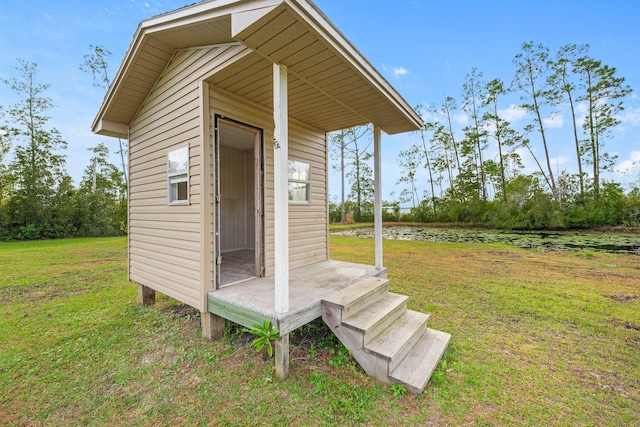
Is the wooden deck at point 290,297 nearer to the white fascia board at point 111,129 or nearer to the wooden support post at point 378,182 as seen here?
the wooden support post at point 378,182

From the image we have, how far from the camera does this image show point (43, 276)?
5.56 metres

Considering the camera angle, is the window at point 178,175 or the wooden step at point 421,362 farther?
the window at point 178,175

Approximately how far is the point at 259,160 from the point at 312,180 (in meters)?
1.24

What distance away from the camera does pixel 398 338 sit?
2377 millimetres

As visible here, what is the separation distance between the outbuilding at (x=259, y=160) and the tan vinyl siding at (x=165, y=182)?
0.02m

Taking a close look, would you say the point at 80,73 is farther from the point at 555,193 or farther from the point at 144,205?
the point at 555,193

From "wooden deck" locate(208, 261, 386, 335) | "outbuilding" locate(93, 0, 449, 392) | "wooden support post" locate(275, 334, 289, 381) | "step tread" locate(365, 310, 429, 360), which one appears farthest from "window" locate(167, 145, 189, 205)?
"step tread" locate(365, 310, 429, 360)

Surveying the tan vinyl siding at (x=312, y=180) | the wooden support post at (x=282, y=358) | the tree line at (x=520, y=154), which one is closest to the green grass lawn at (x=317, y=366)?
the wooden support post at (x=282, y=358)

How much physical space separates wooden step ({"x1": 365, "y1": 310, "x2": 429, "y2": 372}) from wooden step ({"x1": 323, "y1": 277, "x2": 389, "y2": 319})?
0.33 meters

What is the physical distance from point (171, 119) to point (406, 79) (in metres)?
14.7

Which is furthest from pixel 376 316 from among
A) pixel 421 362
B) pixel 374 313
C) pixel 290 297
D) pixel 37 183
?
pixel 37 183

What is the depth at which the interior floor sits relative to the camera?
3347 mm

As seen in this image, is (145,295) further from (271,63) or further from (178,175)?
(271,63)

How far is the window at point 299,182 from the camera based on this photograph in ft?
13.4
